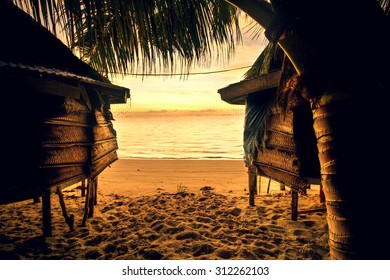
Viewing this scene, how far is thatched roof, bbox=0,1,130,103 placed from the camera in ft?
10.1

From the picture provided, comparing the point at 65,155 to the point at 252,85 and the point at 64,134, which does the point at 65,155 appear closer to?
the point at 64,134

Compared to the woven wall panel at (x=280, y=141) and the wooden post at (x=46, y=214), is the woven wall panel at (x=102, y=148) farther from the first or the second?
the woven wall panel at (x=280, y=141)

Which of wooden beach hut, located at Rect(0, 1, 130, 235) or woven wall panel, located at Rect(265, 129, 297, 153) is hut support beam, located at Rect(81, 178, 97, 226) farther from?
woven wall panel, located at Rect(265, 129, 297, 153)

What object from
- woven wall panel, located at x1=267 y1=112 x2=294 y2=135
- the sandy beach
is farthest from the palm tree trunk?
woven wall panel, located at x1=267 y1=112 x2=294 y2=135

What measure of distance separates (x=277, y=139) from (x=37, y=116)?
373cm

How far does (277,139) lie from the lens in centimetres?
489

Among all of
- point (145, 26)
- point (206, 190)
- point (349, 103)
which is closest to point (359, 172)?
point (349, 103)

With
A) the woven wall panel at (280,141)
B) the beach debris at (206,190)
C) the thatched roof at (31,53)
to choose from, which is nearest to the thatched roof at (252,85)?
the woven wall panel at (280,141)

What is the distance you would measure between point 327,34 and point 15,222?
6148 mm

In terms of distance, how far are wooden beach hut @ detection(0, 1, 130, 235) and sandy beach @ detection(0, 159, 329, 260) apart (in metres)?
0.61

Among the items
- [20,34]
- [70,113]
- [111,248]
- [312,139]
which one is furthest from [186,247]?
[20,34]

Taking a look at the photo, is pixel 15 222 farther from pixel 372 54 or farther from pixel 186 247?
pixel 372 54

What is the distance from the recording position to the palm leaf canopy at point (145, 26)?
1.87 m

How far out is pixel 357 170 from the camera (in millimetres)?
1535
